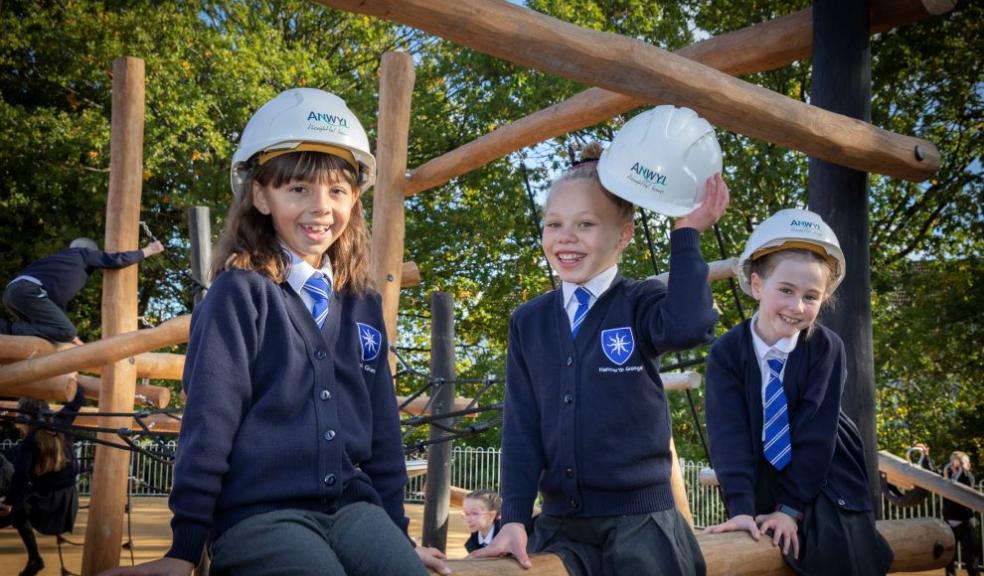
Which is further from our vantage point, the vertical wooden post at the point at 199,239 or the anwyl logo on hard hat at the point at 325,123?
the vertical wooden post at the point at 199,239

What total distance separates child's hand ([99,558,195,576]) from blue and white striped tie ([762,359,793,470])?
187 cm

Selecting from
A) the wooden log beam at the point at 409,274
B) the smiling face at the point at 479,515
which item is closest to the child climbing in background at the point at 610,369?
the smiling face at the point at 479,515

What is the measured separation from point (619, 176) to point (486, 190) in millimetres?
16243

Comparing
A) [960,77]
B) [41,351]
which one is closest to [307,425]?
[41,351]

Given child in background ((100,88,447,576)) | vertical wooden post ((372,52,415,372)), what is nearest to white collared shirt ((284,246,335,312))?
child in background ((100,88,447,576))

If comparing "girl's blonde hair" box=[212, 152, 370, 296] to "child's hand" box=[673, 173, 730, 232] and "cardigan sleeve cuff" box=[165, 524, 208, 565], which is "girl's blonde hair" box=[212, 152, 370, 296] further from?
"child's hand" box=[673, 173, 730, 232]

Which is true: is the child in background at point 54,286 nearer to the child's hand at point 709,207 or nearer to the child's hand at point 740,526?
the child's hand at point 740,526

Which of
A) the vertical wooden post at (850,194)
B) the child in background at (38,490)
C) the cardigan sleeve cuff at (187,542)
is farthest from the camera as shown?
the child in background at (38,490)

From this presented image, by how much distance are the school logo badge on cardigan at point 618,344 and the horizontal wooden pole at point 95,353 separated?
4543 millimetres

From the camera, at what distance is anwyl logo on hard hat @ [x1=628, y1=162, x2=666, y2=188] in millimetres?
2495

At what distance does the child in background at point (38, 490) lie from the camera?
8617mm

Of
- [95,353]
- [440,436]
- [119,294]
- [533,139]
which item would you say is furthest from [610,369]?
[119,294]

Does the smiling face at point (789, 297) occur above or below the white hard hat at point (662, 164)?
below

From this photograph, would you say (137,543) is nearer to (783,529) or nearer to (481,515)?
(481,515)
